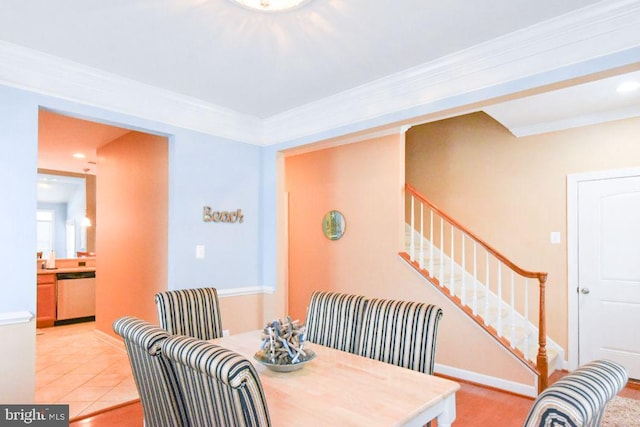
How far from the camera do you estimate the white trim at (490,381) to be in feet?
10.7

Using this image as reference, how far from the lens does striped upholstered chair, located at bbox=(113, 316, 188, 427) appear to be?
4.95 feet

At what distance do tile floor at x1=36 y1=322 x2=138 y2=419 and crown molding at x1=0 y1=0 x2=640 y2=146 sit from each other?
2244mm

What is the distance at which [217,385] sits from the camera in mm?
1180

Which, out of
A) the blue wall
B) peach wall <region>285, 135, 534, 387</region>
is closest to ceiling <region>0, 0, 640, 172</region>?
the blue wall

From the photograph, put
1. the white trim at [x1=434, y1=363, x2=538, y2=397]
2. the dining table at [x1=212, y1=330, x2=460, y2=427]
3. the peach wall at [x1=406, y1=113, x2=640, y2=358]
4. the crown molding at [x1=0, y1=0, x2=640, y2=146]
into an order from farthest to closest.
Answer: the peach wall at [x1=406, y1=113, x2=640, y2=358] → the white trim at [x1=434, y1=363, x2=538, y2=397] → the crown molding at [x1=0, y1=0, x2=640, y2=146] → the dining table at [x1=212, y1=330, x2=460, y2=427]

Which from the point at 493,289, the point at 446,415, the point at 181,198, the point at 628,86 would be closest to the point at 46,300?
the point at 181,198

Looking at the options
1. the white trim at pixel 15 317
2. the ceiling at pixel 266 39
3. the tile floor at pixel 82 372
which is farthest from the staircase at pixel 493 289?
the white trim at pixel 15 317

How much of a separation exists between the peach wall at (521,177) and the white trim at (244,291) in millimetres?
2396

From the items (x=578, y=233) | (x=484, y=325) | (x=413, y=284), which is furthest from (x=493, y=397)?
(x=578, y=233)

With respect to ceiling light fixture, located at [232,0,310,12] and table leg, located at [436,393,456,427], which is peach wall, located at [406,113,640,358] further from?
ceiling light fixture, located at [232,0,310,12]

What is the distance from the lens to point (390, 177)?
4.21 m

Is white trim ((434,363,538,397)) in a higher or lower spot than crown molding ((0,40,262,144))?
lower

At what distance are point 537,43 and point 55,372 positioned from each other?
475cm

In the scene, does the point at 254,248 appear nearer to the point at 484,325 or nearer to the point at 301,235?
the point at 301,235
